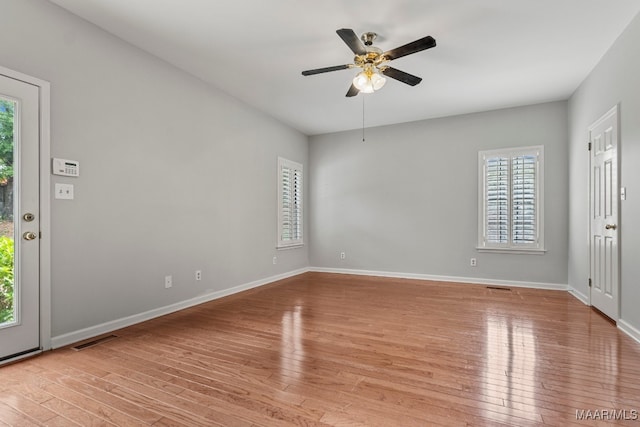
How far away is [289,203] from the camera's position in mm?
6320

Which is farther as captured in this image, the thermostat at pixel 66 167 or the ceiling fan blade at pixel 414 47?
the thermostat at pixel 66 167

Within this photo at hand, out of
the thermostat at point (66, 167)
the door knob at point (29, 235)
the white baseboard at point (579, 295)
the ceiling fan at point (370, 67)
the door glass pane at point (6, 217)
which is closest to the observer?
the door glass pane at point (6, 217)

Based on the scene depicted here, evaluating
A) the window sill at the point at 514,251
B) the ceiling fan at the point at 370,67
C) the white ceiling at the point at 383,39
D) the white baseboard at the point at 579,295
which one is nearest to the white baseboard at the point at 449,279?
the white baseboard at the point at 579,295

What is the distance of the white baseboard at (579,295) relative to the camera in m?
4.17

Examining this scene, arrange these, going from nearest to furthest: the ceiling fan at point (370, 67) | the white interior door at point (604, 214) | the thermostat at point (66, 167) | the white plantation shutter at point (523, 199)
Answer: the thermostat at point (66, 167)
the ceiling fan at point (370, 67)
the white interior door at point (604, 214)
the white plantation shutter at point (523, 199)

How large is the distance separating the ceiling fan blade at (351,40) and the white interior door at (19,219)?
2.51 meters

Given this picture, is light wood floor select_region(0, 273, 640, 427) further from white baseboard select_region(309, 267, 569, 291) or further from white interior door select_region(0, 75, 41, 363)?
white baseboard select_region(309, 267, 569, 291)

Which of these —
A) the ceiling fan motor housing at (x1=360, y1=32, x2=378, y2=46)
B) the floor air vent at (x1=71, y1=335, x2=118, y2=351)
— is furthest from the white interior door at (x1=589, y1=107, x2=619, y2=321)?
the floor air vent at (x1=71, y1=335, x2=118, y2=351)

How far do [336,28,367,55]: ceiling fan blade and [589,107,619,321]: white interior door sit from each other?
2.68m

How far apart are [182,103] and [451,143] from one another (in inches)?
172

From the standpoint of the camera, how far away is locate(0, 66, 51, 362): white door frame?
2.67 m

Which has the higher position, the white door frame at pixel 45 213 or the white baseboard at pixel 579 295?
the white door frame at pixel 45 213

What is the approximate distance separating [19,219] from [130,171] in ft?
3.49

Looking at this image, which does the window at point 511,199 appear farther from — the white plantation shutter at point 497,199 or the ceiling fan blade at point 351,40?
the ceiling fan blade at point 351,40
